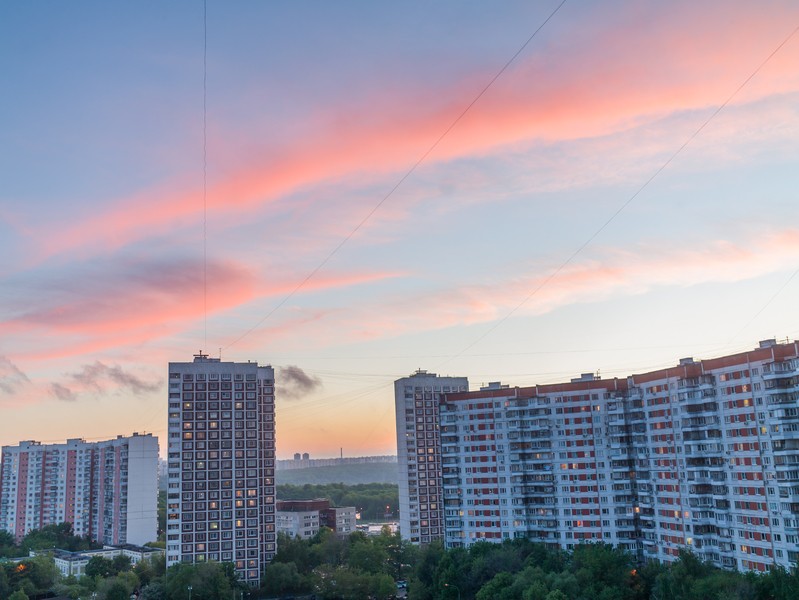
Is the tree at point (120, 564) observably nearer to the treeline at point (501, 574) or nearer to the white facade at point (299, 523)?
the treeline at point (501, 574)

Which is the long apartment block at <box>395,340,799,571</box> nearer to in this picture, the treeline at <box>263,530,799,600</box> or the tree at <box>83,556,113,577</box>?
the treeline at <box>263,530,799,600</box>

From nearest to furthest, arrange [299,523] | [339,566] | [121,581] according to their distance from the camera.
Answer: [121,581] → [339,566] → [299,523]

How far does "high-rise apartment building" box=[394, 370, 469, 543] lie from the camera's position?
15438 cm

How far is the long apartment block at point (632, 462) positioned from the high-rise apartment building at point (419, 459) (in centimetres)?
32

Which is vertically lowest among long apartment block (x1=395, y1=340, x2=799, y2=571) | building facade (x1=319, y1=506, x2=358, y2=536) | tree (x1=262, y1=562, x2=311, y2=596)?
tree (x1=262, y1=562, x2=311, y2=596)

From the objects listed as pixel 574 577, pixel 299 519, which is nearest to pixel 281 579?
pixel 574 577

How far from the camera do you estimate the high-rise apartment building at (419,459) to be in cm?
15438

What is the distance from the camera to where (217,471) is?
5148 inches

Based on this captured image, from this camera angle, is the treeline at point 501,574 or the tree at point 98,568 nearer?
the treeline at point 501,574

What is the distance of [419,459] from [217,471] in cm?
4561

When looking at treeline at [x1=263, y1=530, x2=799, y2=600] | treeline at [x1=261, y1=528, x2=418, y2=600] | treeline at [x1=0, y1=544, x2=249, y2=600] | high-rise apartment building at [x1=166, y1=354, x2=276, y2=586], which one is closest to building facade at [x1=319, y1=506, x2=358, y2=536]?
treeline at [x1=261, y1=528, x2=418, y2=600]

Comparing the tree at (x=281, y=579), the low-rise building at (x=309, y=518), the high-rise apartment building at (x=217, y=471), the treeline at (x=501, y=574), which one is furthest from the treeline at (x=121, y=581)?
the low-rise building at (x=309, y=518)

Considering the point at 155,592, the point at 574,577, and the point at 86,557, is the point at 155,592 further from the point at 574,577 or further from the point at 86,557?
the point at 574,577

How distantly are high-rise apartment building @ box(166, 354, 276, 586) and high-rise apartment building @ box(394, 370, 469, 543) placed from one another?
3140cm
